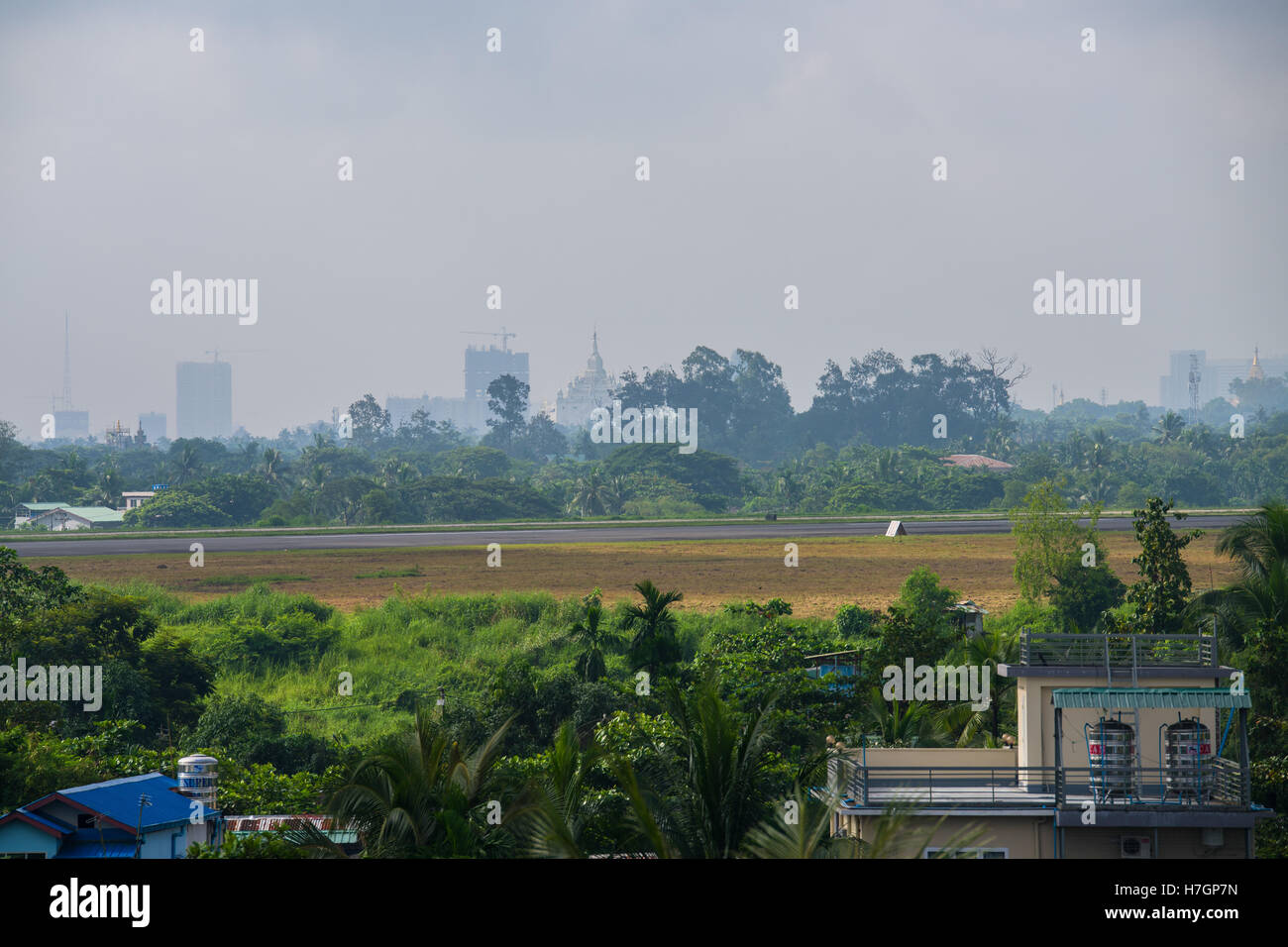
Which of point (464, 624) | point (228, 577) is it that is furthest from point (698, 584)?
point (228, 577)

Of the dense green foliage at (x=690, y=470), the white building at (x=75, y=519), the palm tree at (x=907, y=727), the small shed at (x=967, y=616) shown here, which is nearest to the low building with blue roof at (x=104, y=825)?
the palm tree at (x=907, y=727)

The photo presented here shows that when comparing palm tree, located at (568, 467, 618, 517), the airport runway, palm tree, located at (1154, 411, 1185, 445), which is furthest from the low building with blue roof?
palm tree, located at (1154, 411, 1185, 445)

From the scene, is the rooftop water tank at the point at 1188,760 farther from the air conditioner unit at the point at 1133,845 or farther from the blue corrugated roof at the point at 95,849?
the blue corrugated roof at the point at 95,849

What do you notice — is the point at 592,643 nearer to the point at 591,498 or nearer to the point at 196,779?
the point at 196,779

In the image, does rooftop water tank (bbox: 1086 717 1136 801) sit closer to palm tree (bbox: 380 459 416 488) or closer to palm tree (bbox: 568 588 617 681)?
palm tree (bbox: 568 588 617 681)

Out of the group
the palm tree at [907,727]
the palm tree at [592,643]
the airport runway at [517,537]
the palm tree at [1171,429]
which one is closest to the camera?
the palm tree at [907,727]
